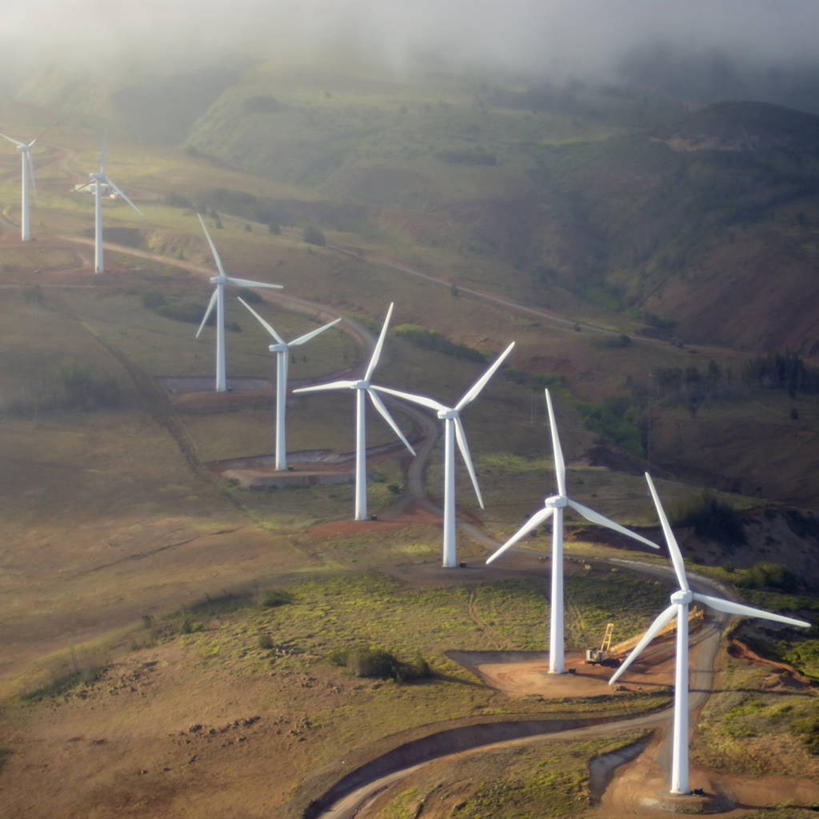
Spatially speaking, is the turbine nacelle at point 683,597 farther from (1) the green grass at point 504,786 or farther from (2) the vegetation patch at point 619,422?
(2) the vegetation patch at point 619,422

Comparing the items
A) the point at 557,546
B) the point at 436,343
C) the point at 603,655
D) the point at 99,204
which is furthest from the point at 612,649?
the point at 99,204

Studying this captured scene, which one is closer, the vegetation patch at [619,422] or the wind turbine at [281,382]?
the wind turbine at [281,382]

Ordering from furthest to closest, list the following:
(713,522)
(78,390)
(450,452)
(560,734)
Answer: (78,390) → (713,522) → (450,452) → (560,734)

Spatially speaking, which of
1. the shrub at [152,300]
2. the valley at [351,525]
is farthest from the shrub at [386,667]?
the shrub at [152,300]

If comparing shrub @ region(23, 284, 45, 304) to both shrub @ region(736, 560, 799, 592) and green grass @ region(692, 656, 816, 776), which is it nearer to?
shrub @ region(736, 560, 799, 592)

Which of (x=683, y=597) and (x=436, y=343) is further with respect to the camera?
(x=436, y=343)

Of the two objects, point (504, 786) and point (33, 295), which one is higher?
point (33, 295)

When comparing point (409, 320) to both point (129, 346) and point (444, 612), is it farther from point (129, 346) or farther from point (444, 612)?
point (444, 612)

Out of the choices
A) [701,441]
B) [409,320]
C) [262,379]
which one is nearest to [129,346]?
[262,379]

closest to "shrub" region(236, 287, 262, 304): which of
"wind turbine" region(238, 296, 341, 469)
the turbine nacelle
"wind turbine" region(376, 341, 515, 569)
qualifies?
"wind turbine" region(238, 296, 341, 469)

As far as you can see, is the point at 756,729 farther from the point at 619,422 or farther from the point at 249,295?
the point at 249,295

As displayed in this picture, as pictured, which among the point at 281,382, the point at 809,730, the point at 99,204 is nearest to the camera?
the point at 809,730
